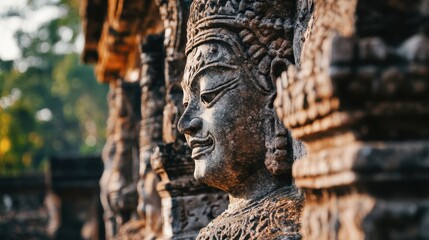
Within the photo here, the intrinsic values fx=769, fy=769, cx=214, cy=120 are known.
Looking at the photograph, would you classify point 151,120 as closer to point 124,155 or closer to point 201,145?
point 124,155

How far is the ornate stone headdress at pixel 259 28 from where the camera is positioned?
3.41m

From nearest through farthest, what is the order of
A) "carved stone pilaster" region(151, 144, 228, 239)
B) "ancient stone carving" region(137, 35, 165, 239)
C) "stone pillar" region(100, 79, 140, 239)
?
"carved stone pilaster" region(151, 144, 228, 239) < "ancient stone carving" region(137, 35, 165, 239) < "stone pillar" region(100, 79, 140, 239)

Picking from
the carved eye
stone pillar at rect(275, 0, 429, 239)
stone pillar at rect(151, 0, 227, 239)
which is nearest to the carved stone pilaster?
stone pillar at rect(151, 0, 227, 239)

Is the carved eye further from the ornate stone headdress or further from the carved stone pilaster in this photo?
Answer: the carved stone pilaster

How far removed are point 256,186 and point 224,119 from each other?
360 mm

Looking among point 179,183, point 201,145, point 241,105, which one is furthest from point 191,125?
point 179,183

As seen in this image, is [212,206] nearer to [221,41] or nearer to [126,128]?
[221,41]

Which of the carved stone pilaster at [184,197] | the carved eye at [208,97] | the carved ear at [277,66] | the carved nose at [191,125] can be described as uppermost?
the carved ear at [277,66]

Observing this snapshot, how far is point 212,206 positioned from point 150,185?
1344mm

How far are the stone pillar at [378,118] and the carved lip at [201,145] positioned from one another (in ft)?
5.30

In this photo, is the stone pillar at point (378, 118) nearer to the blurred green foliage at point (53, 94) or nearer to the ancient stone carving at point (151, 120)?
the ancient stone carving at point (151, 120)

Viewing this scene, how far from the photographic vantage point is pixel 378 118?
167cm

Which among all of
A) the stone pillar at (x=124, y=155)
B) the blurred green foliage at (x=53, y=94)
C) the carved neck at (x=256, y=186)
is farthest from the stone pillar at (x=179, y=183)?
the blurred green foliage at (x=53, y=94)

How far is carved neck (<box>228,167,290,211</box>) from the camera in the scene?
344 cm
